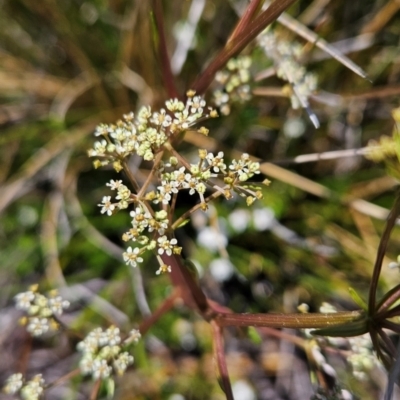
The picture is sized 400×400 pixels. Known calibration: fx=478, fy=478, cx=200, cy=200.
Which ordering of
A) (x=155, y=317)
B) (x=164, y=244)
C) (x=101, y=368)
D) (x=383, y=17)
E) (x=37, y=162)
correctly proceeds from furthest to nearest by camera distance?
(x=37, y=162)
(x=383, y=17)
(x=155, y=317)
(x=101, y=368)
(x=164, y=244)

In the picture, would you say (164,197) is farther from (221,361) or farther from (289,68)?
(289,68)

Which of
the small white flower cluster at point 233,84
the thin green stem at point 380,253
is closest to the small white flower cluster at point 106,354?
the thin green stem at point 380,253

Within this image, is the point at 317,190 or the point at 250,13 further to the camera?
the point at 317,190

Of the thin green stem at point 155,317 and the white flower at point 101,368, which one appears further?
the thin green stem at point 155,317

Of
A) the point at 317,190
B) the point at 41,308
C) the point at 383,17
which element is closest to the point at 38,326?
the point at 41,308

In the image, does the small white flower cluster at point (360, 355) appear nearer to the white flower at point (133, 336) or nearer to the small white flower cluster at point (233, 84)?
the white flower at point (133, 336)

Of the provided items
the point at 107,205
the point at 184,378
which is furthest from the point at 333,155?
the point at 184,378

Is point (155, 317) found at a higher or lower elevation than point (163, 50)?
lower

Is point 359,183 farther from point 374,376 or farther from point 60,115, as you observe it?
point 60,115
